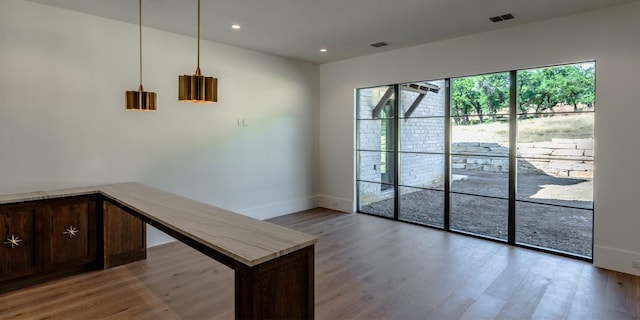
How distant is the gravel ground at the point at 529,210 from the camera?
405 cm

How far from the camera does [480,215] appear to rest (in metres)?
4.85

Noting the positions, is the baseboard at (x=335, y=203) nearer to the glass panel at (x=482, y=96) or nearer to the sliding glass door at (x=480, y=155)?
the sliding glass door at (x=480, y=155)

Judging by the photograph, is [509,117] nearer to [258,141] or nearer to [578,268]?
[578,268]

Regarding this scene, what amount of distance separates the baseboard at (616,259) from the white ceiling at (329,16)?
8.64 feet

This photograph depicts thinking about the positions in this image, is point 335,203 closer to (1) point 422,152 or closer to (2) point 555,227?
(1) point 422,152

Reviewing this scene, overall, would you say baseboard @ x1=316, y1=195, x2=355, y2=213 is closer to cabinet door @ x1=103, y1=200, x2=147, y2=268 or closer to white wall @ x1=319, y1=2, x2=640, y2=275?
white wall @ x1=319, y1=2, x2=640, y2=275

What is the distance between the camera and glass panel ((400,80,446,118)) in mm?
5188

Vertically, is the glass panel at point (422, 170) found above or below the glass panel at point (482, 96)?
below

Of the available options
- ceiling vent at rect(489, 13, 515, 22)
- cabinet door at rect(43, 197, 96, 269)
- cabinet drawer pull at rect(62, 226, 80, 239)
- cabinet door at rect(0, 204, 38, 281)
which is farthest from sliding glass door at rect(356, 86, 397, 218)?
cabinet door at rect(0, 204, 38, 281)

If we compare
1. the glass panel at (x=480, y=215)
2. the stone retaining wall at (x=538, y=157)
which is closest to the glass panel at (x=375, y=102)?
the stone retaining wall at (x=538, y=157)

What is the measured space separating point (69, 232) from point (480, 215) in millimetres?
5021

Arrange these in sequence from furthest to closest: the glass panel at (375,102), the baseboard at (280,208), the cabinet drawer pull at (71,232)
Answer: the glass panel at (375,102) → the baseboard at (280,208) → the cabinet drawer pull at (71,232)

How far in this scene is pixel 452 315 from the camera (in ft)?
8.98

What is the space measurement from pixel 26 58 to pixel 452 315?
476 cm
